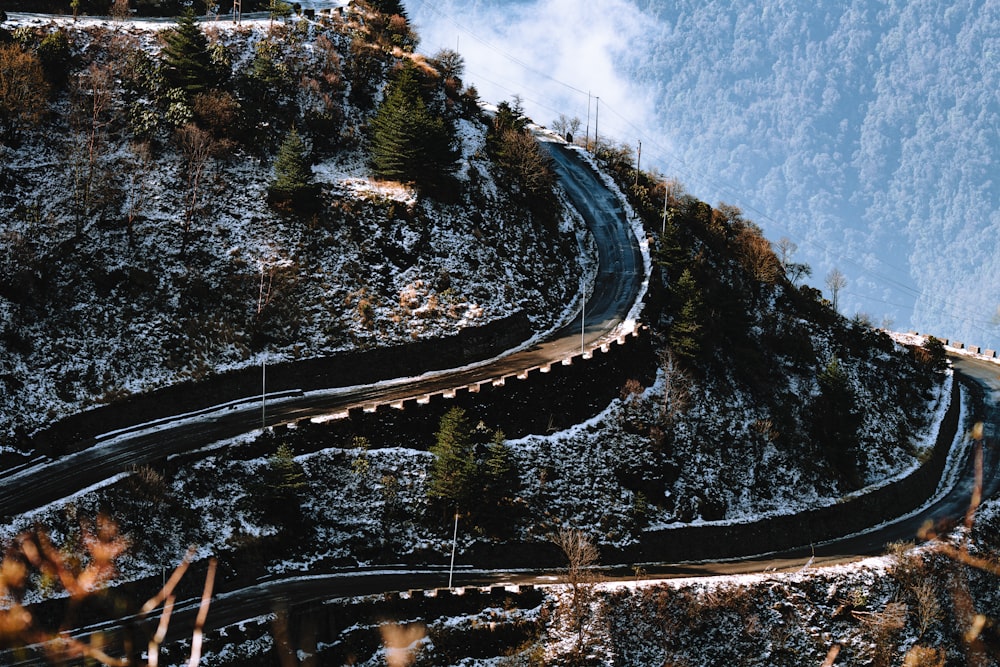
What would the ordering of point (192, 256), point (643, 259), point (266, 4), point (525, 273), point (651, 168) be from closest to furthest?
point (192, 256) → point (525, 273) → point (643, 259) → point (266, 4) → point (651, 168)

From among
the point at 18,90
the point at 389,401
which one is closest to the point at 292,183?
the point at 389,401

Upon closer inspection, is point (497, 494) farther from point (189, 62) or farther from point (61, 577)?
point (189, 62)

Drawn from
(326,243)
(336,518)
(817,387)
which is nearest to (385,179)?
(326,243)

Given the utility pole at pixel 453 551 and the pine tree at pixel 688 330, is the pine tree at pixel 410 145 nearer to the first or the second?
the pine tree at pixel 688 330

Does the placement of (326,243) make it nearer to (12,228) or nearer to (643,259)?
(12,228)

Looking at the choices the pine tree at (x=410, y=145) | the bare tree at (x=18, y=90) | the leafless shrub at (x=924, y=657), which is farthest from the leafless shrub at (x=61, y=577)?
the leafless shrub at (x=924, y=657)

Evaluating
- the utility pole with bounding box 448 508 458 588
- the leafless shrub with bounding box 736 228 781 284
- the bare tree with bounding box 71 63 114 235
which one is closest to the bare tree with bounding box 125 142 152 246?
the bare tree with bounding box 71 63 114 235
